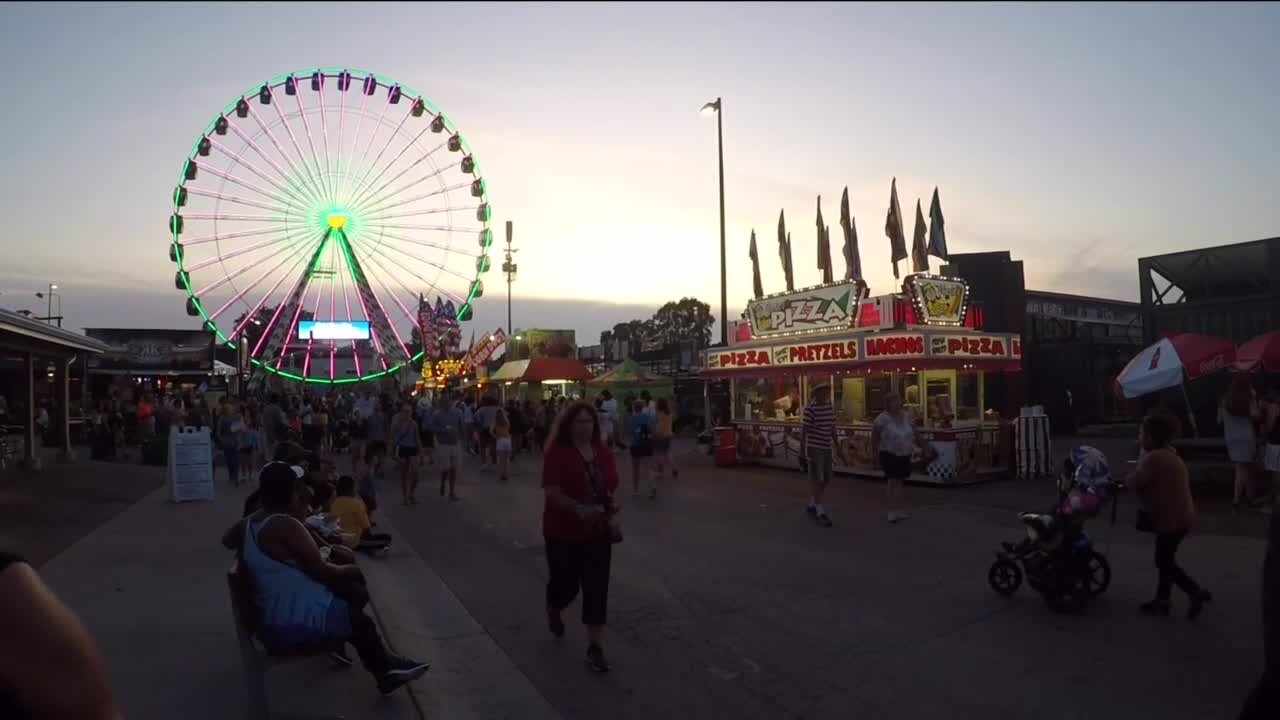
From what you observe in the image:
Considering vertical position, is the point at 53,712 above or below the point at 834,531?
above

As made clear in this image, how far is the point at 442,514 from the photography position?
492 inches

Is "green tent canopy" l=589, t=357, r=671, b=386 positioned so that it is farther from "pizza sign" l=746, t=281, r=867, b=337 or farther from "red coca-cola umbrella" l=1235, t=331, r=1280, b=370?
→ "red coca-cola umbrella" l=1235, t=331, r=1280, b=370

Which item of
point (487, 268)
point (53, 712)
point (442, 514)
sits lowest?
point (442, 514)

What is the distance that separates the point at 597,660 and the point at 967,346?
40.1 feet

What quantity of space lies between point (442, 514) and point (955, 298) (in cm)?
995

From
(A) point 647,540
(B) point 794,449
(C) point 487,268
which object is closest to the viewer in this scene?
(A) point 647,540

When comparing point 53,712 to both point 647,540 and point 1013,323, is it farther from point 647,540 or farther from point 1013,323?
point 1013,323

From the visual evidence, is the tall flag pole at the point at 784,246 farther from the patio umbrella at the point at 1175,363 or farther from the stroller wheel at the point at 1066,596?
the stroller wheel at the point at 1066,596

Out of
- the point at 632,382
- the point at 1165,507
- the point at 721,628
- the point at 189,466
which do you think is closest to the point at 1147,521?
the point at 1165,507

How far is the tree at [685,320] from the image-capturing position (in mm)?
78750

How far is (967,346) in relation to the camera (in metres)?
16.0

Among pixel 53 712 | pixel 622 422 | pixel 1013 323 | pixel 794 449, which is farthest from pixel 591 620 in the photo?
pixel 1013 323

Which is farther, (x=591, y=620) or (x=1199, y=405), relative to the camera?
(x=1199, y=405)

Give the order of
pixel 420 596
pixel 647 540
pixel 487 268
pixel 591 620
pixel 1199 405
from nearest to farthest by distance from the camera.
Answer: pixel 591 620
pixel 420 596
pixel 647 540
pixel 1199 405
pixel 487 268
